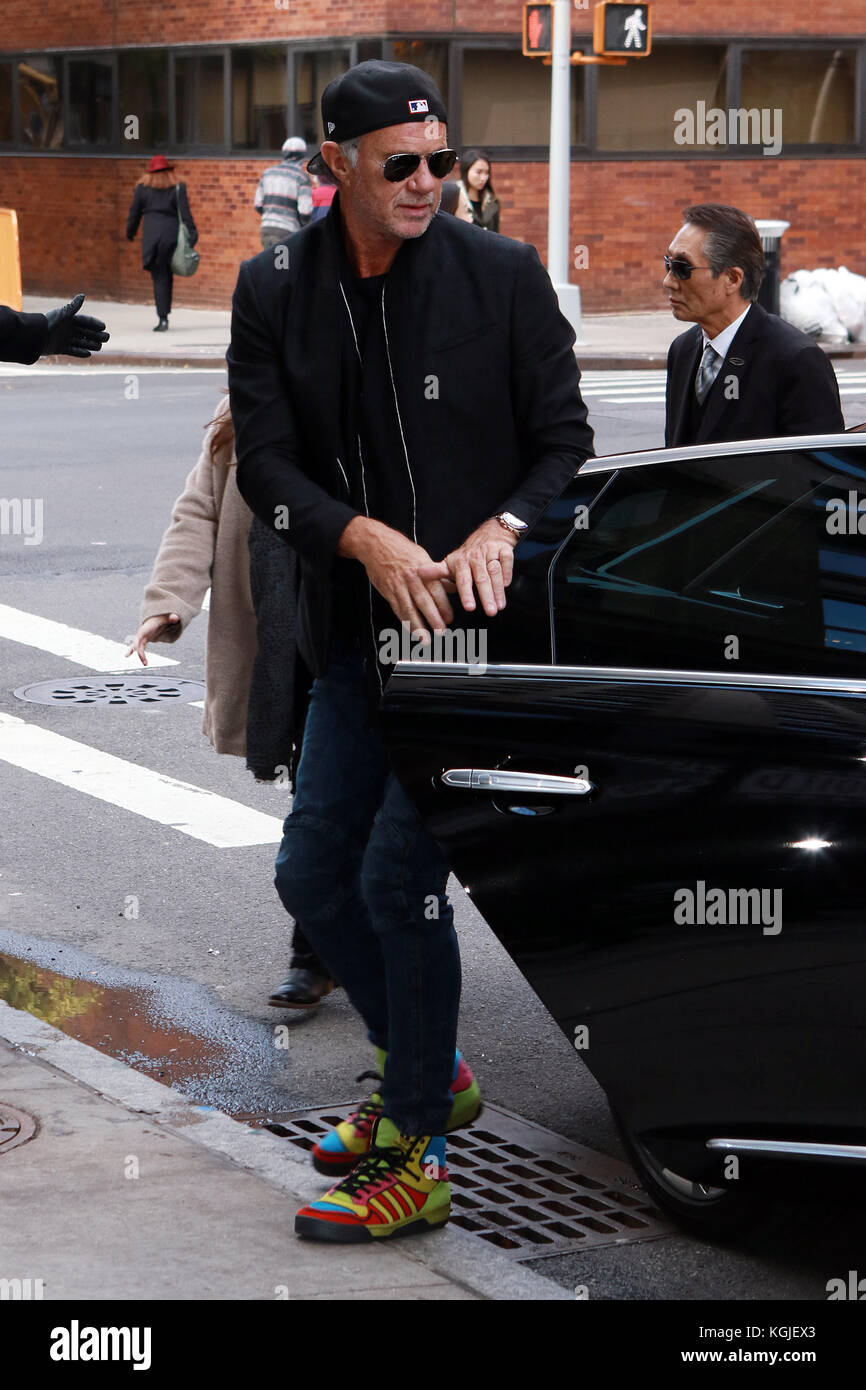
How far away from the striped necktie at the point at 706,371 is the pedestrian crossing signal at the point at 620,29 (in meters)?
15.8

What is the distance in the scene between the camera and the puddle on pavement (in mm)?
4863

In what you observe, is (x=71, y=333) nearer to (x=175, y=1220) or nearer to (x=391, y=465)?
(x=391, y=465)

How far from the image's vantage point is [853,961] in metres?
3.34

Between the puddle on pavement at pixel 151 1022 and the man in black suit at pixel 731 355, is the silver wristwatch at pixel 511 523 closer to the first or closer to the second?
the puddle on pavement at pixel 151 1022

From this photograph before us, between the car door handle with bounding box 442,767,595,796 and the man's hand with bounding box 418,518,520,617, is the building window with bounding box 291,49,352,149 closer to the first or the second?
the man's hand with bounding box 418,518,520,617

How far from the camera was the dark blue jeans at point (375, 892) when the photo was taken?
382 cm

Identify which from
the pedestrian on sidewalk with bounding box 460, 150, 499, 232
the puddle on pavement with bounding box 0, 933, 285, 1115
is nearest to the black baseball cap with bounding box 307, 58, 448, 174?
the puddle on pavement with bounding box 0, 933, 285, 1115

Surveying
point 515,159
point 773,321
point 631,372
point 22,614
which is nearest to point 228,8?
point 515,159

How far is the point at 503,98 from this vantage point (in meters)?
26.7

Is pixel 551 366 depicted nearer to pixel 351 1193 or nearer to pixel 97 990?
pixel 351 1193

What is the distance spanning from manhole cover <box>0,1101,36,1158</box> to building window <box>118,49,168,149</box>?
86.2 feet

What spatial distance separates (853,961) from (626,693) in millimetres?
620

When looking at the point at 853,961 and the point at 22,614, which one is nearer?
the point at 853,961

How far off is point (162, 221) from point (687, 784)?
865 inches
